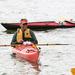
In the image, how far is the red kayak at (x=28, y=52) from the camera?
15.3 meters

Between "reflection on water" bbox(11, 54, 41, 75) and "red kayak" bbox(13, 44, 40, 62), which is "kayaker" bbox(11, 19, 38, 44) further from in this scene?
"reflection on water" bbox(11, 54, 41, 75)

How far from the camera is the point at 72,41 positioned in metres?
21.9

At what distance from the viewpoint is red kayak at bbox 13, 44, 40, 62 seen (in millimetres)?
15302

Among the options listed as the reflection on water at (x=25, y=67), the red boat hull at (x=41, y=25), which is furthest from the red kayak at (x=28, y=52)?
the red boat hull at (x=41, y=25)

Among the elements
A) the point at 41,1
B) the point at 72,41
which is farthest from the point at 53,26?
the point at 41,1

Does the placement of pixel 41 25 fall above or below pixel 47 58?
above

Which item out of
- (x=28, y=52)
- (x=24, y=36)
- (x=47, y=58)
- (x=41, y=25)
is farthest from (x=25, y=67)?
(x=41, y=25)

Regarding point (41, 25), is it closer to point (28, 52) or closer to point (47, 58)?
point (47, 58)

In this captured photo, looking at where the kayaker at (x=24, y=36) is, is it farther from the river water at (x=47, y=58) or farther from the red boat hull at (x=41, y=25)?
the red boat hull at (x=41, y=25)

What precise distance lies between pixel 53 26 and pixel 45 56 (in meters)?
8.98

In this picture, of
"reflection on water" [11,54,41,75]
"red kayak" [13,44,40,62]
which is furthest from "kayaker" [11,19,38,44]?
"reflection on water" [11,54,41,75]

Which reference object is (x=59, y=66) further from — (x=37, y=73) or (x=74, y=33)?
(x=74, y=33)

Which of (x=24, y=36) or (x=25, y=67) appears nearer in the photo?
(x=25, y=67)

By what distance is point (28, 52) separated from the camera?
15.8 m
